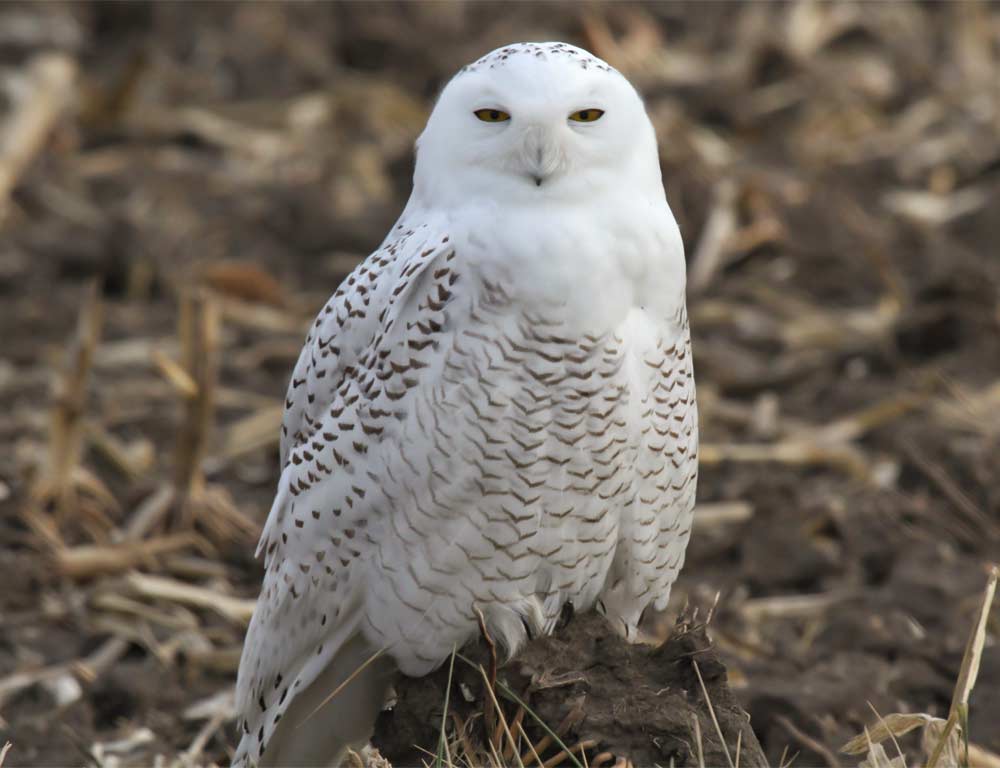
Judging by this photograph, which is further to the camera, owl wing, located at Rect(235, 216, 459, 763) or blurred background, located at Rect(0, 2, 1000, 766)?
blurred background, located at Rect(0, 2, 1000, 766)

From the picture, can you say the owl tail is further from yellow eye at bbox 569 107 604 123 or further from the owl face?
yellow eye at bbox 569 107 604 123

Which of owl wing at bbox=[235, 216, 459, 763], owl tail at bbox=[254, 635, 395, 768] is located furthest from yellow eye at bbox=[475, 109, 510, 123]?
owl tail at bbox=[254, 635, 395, 768]

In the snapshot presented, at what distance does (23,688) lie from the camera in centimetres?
461

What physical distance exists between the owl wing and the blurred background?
69 cm

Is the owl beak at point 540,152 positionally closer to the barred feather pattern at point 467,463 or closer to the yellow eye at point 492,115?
the yellow eye at point 492,115

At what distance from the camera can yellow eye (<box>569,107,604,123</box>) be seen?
3.18 m

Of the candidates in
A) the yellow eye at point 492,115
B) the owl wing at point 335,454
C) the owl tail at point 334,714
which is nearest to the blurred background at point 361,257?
the owl tail at point 334,714

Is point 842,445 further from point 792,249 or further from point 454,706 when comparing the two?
point 454,706

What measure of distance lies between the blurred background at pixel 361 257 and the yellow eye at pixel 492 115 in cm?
165

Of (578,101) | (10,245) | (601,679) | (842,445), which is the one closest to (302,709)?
(601,679)

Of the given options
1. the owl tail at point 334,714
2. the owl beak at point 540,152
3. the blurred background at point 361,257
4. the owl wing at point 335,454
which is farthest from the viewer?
the blurred background at point 361,257

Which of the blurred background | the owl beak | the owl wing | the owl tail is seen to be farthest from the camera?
the blurred background

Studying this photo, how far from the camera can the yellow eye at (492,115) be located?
3186mm

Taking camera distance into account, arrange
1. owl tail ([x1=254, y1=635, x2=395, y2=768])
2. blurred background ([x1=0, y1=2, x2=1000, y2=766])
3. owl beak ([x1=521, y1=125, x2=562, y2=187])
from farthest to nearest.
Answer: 1. blurred background ([x1=0, y1=2, x2=1000, y2=766])
2. owl tail ([x1=254, y1=635, x2=395, y2=768])
3. owl beak ([x1=521, y1=125, x2=562, y2=187])
